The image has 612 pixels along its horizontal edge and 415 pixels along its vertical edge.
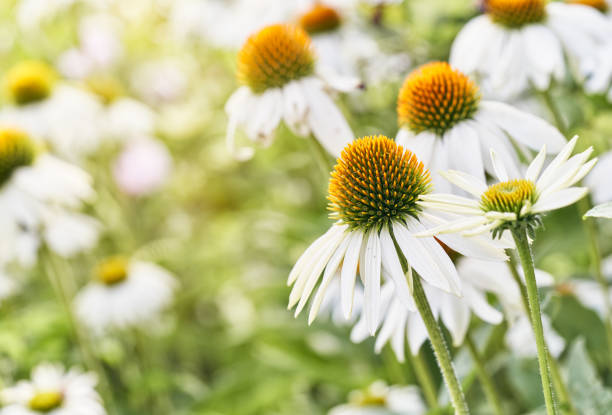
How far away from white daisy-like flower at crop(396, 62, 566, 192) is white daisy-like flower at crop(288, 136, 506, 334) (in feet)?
0.26

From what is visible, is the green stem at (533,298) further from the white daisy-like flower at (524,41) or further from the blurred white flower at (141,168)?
the blurred white flower at (141,168)

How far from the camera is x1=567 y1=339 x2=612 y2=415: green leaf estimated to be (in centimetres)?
85

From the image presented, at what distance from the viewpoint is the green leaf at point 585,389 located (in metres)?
0.85

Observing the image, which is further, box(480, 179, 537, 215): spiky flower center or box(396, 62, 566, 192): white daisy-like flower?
box(396, 62, 566, 192): white daisy-like flower

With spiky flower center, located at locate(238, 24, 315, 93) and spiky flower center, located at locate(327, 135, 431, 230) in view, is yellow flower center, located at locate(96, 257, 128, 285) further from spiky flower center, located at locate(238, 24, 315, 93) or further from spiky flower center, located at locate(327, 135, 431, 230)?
spiky flower center, located at locate(327, 135, 431, 230)

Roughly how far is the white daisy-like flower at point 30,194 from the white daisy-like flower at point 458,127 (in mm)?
945

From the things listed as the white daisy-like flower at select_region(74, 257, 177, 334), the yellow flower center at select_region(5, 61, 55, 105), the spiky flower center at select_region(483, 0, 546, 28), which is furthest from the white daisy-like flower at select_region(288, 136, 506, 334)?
the yellow flower center at select_region(5, 61, 55, 105)


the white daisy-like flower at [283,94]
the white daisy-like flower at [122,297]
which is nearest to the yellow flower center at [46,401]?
the white daisy-like flower at [122,297]

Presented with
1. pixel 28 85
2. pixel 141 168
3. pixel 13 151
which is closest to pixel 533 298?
pixel 13 151

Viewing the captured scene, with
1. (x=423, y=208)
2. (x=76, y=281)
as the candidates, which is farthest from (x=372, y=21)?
(x=76, y=281)

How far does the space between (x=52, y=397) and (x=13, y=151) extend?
617mm

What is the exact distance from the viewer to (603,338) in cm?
118

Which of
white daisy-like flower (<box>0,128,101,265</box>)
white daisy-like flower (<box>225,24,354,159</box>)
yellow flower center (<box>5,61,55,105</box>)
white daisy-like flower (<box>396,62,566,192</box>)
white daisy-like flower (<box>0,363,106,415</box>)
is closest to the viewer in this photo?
white daisy-like flower (<box>396,62,566,192</box>)

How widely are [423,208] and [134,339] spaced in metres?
1.45
